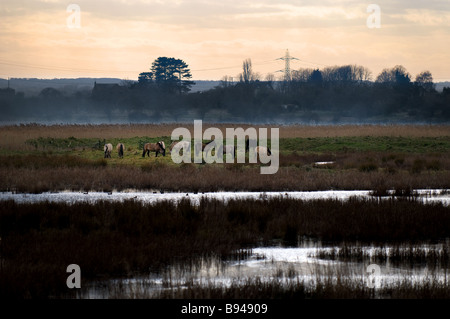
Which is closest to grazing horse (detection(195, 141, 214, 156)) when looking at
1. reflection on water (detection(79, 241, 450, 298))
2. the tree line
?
reflection on water (detection(79, 241, 450, 298))

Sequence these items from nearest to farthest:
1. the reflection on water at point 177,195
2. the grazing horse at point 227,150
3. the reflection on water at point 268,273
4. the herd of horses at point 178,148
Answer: the reflection on water at point 268,273 → the reflection on water at point 177,195 → the herd of horses at point 178,148 → the grazing horse at point 227,150

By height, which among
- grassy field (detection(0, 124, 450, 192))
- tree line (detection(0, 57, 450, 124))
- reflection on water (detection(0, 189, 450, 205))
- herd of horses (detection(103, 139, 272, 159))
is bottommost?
reflection on water (detection(0, 189, 450, 205))

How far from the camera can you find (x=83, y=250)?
1012 cm

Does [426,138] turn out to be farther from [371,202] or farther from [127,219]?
[127,219]

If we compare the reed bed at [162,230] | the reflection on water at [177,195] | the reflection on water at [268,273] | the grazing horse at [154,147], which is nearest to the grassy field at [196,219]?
the reed bed at [162,230]

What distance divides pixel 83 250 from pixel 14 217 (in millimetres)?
4231

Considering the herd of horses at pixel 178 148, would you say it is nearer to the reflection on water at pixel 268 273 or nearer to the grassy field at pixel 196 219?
the grassy field at pixel 196 219

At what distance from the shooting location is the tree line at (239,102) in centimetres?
8444

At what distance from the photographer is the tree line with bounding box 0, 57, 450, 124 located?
277 feet

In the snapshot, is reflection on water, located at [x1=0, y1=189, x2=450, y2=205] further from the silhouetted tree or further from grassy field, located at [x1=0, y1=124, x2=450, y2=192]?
the silhouetted tree

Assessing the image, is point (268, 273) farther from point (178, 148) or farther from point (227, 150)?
point (178, 148)

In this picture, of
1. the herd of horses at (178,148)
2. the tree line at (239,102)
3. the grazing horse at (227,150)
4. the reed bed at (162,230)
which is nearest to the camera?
the reed bed at (162,230)

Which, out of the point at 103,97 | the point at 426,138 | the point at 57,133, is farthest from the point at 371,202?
the point at 103,97

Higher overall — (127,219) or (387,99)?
(387,99)
